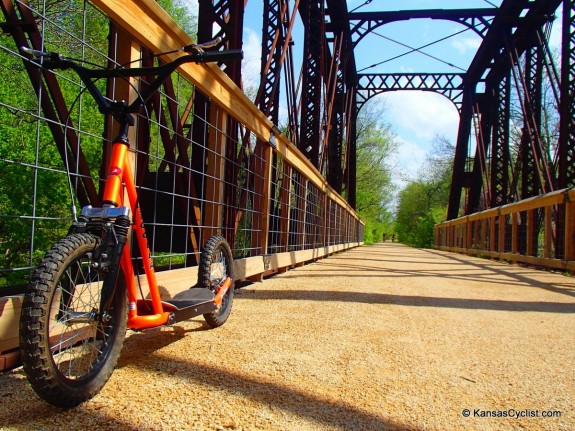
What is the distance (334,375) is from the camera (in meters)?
1.73

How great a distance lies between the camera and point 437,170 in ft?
128

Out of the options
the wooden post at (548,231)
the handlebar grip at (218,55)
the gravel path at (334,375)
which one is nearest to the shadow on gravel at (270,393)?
the gravel path at (334,375)

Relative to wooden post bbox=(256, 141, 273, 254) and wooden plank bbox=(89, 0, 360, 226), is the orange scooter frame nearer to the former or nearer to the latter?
wooden plank bbox=(89, 0, 360, 226)

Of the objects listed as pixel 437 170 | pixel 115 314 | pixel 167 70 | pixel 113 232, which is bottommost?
pixel 115 314

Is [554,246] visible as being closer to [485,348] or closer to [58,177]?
[485,348]

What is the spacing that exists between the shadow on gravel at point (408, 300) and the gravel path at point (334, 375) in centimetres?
25

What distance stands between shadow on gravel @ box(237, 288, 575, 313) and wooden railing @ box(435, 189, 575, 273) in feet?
10.4

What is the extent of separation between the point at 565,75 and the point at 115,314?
8.12 metres

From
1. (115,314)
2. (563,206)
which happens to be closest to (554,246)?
(563,206)

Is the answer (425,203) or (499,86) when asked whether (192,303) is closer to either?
(499,86)

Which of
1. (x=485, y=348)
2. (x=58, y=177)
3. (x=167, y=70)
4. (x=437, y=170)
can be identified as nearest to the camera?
(x=167, y=70)

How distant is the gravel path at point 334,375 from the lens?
52.9 inches

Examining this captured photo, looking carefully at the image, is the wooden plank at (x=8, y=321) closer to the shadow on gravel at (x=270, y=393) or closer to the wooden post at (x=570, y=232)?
the shadow on gravel at (x=270, y=393)

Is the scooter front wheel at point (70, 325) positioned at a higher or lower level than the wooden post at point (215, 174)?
lower
